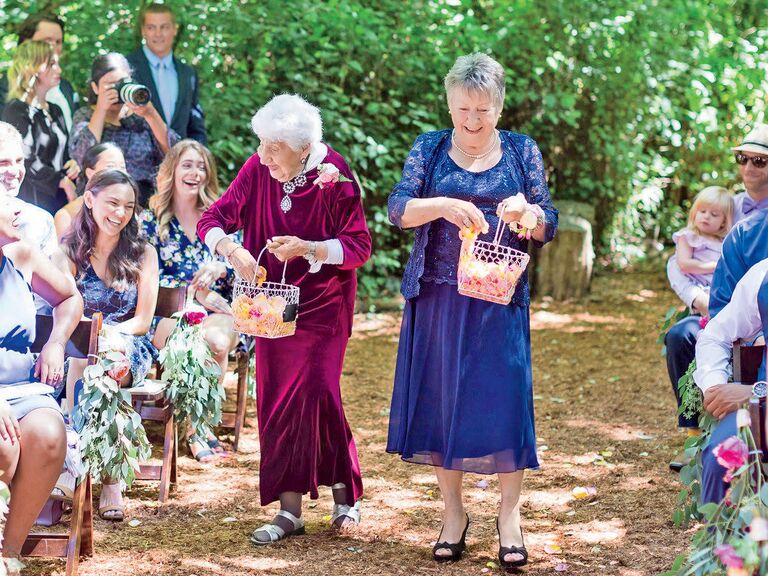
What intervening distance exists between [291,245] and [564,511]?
69.7 inches

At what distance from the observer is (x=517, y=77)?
10039 millimetres

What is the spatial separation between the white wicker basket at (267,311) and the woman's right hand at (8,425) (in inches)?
37.6

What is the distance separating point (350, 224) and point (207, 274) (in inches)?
56.2

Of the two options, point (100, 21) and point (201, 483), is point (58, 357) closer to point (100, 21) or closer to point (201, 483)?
point (201, 483)

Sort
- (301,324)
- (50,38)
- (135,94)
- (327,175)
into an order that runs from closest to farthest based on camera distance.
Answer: (327,175), (301,324), (135,94), (50,38)

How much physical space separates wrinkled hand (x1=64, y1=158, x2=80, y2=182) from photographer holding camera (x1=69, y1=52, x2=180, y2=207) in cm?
4

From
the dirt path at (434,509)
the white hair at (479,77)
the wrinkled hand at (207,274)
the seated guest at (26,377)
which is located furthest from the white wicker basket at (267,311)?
the wrinkled hand at (207,274)

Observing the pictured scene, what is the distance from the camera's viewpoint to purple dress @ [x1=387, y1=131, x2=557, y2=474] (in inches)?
163

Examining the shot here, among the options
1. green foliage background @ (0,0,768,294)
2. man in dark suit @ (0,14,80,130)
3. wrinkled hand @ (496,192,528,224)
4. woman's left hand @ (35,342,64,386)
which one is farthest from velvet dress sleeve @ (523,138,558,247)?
green foliage background @ (0,0,768,294)

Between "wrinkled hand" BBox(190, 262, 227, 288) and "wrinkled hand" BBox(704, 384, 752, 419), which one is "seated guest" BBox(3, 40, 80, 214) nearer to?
"wrinkled hand" BBox(190, 262, 227, 288)

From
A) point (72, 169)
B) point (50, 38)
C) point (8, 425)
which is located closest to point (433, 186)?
point (8, 425)

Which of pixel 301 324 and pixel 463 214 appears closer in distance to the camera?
pixel 463 214

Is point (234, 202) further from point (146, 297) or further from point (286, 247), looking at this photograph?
point (146, 297)

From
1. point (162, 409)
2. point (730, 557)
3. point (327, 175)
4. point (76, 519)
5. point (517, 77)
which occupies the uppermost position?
point (517, 77)
